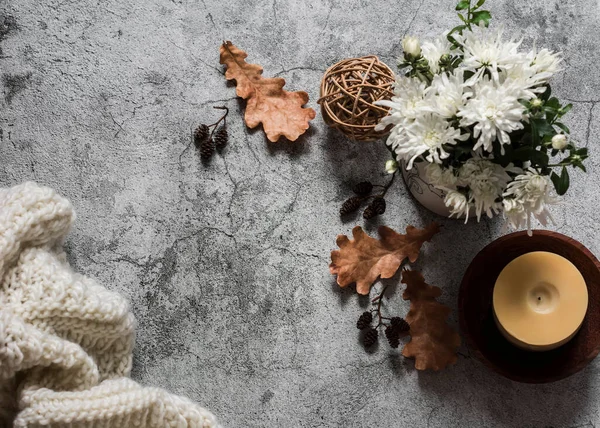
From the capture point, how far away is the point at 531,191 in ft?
2.82

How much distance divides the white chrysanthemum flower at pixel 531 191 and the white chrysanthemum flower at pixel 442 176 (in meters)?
0.07

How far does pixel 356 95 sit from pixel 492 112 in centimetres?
27

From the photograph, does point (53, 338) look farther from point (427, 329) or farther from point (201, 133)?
point (427, 329)

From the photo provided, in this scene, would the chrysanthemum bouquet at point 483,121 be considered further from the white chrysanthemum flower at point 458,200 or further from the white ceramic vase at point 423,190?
the white ceramic vase at point 423,190

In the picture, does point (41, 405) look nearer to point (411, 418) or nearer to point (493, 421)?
point (411, 418)

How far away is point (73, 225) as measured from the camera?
1.14 metres

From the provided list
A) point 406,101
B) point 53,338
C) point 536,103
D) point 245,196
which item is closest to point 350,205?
point 245,196

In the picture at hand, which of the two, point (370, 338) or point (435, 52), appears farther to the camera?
point (370, 338)

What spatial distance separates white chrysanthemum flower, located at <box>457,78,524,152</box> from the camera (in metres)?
0.81

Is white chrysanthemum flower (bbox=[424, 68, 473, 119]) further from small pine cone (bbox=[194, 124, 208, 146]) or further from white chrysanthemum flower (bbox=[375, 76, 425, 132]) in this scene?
small pine cone (bbox=[194, 124, 208, 146])

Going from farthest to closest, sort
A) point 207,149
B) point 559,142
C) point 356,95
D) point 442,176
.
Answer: point 207,149 < point 356,95 < point 442,176 < point 559,142

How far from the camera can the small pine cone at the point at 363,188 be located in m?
1.14

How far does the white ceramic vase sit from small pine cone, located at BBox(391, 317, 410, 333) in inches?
7.8

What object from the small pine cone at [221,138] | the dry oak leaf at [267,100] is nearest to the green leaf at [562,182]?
the dry oak leaf at [267,100]
